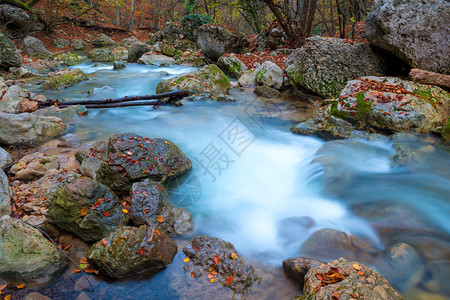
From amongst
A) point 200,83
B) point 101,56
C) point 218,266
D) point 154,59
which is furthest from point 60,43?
point 218,266

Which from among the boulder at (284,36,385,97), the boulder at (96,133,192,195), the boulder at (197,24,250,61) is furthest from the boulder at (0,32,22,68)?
the boulder at (284,36,385,97)

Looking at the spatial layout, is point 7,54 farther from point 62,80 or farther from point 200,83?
point 200,83

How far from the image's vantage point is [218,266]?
2895mm

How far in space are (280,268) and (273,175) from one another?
2368 mm

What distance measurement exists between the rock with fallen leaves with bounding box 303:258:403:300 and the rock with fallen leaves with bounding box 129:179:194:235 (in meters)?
1.88

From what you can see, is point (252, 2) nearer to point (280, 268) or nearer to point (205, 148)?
point (205, 148)

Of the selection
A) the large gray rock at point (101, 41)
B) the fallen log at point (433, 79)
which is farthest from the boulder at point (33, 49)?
the fallen log at point (433, 79)

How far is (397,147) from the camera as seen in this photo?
515 cm

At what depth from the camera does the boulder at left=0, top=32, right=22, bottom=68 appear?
34.9ft

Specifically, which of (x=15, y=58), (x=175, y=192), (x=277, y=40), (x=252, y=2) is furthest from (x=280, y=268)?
(x=252, y=2)

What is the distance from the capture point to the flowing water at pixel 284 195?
9.10 ft

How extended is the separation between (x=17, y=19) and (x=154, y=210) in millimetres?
20908

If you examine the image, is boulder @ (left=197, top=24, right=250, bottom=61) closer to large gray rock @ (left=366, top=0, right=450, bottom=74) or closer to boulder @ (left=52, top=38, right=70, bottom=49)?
large gray rock @ (left=366, top=0, right=450, bottom=74)

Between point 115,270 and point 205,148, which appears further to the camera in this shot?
point 205,148
